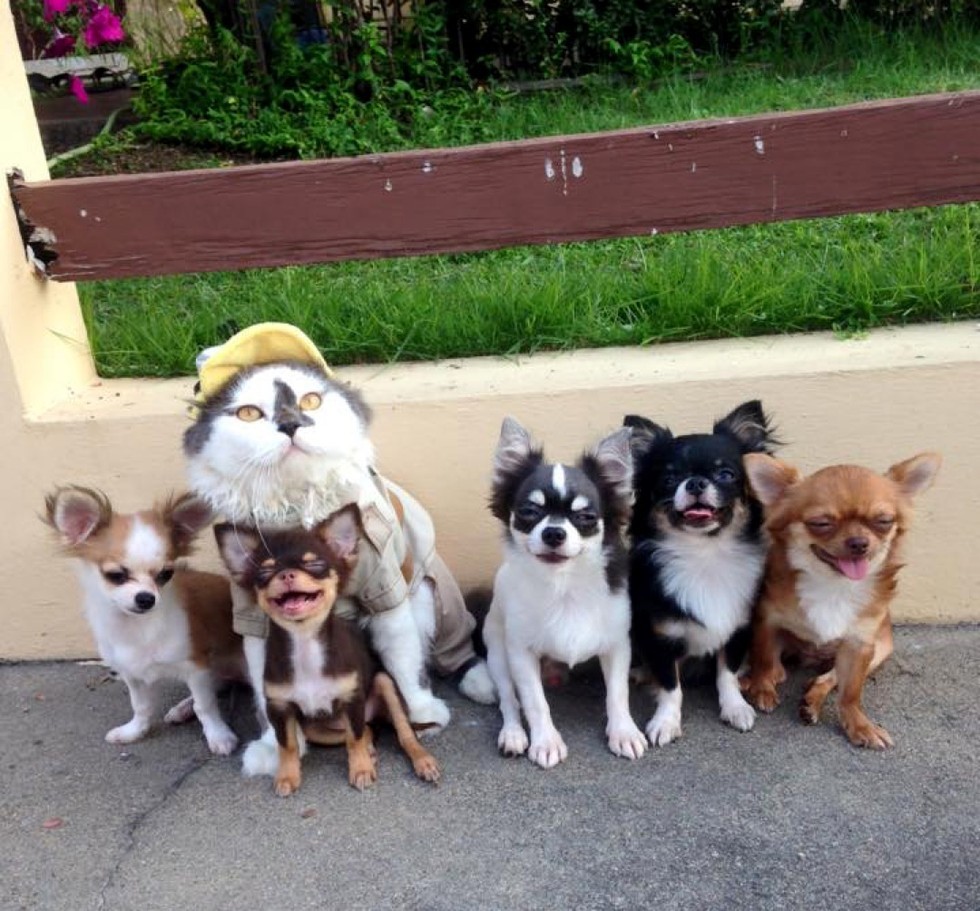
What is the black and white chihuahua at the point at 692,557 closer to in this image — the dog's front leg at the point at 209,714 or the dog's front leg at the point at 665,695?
the dog's front leg at the point at 665,695

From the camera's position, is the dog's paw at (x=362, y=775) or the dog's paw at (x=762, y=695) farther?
the dog's paw at (x=762, y=695)

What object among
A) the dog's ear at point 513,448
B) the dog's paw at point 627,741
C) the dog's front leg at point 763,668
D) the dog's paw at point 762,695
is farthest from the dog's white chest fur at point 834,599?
the dog's ear at point 513,448

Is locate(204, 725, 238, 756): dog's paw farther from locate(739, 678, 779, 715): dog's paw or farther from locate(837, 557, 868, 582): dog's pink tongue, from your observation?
locate(837, 557, 868, 582): dog's pink tongue

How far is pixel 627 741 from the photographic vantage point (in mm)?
3260

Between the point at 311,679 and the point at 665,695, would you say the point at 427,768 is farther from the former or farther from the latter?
the point at 665,695

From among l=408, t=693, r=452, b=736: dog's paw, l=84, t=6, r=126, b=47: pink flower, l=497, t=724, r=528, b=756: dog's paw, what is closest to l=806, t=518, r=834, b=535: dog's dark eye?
l=497, t=724, r=528, b=756: dog's paw

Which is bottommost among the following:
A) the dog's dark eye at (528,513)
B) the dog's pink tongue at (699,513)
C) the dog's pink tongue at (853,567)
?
the dog's pink tongue at (853,567)

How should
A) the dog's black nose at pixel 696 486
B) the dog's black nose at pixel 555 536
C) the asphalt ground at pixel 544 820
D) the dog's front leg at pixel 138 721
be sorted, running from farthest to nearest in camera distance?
1. the dog's front leg at pixel 138 721
2. the dog's black nose at pixel 696 486
3. the dog's black nose at pixel 555 536
4. the asphalt ground at pixel 544 820

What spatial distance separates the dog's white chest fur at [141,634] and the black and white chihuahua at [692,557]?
1.49 meters

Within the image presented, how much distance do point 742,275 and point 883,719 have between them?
1770 millimetres

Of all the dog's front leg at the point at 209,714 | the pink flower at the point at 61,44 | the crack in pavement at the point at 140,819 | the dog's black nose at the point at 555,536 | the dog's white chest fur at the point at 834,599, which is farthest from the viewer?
the pink flower at the point at 61,44

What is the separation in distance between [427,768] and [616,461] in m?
1.12

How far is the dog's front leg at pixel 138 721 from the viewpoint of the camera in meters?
3.53

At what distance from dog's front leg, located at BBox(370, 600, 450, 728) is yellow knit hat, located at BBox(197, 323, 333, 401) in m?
0.81
